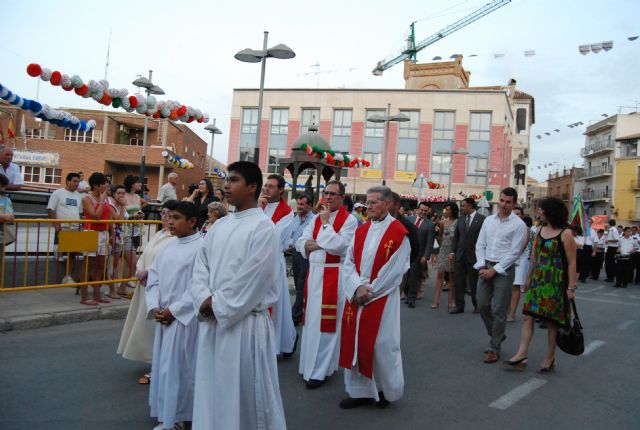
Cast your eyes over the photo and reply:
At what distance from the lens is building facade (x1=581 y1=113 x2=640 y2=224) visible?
61156mm

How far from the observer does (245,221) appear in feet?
11.0

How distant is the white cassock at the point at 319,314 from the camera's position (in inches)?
212

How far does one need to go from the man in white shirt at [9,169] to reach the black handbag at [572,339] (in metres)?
7.44

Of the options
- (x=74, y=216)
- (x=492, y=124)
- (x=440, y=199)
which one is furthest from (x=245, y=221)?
(x=492, y=124)

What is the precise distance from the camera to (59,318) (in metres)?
7.20

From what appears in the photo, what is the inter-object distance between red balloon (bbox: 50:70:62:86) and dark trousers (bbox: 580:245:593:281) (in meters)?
16.7

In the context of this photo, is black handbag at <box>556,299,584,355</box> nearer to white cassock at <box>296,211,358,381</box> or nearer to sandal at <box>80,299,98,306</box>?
white cassock at <box>296,211,358,381</box>

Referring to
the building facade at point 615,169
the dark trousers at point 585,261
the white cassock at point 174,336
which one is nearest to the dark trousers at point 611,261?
the dark trousers at point 585,261

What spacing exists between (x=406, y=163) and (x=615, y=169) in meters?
→ 31.8

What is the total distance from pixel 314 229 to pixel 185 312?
217cm

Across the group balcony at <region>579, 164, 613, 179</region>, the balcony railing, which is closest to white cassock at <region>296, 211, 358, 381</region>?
balcony at <region>579, 164, 613, 179</region>

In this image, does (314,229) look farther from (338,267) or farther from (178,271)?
(178,271)

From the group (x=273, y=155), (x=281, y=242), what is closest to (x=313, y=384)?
(x=281, y=242)

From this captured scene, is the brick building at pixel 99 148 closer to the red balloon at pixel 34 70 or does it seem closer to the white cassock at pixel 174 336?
the red balloon at pixel 34 70
